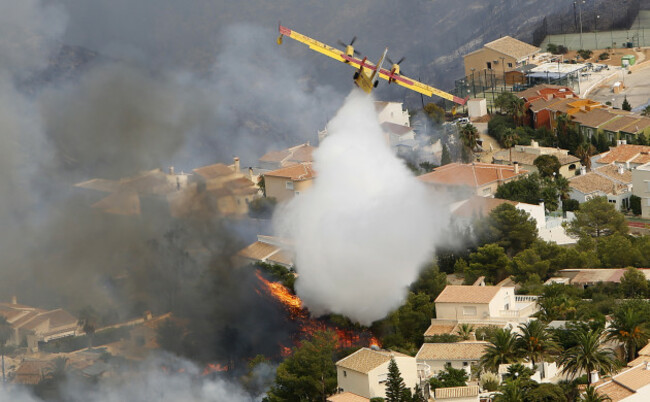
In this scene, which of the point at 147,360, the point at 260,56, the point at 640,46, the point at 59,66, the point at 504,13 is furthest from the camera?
the point at 504,13

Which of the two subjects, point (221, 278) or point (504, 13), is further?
point (504, 13)

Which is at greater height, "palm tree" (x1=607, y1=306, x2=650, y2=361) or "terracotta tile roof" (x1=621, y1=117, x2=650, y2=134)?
"terracotta tile roof" (x1=621, y1=117, x2=650, y2=134)

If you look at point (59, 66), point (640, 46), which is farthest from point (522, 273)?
point (640, 46)

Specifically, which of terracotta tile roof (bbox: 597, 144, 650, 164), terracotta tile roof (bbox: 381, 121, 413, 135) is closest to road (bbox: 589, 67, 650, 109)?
terracotta tile roof (bbox: 381, 121, 413, 135)

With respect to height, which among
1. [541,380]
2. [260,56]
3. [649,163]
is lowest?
[541,380]

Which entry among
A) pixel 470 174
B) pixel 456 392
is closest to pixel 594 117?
pixel 470 174

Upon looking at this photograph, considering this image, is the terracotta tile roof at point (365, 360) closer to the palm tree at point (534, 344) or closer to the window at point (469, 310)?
the palm tree at point (534, 344)

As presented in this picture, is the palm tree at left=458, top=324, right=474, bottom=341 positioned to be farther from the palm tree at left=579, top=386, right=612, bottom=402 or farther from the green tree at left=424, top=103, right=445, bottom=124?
the green tree at left=424, top=103, right=445, bottom=124

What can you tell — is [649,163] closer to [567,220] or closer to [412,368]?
[567,220]
